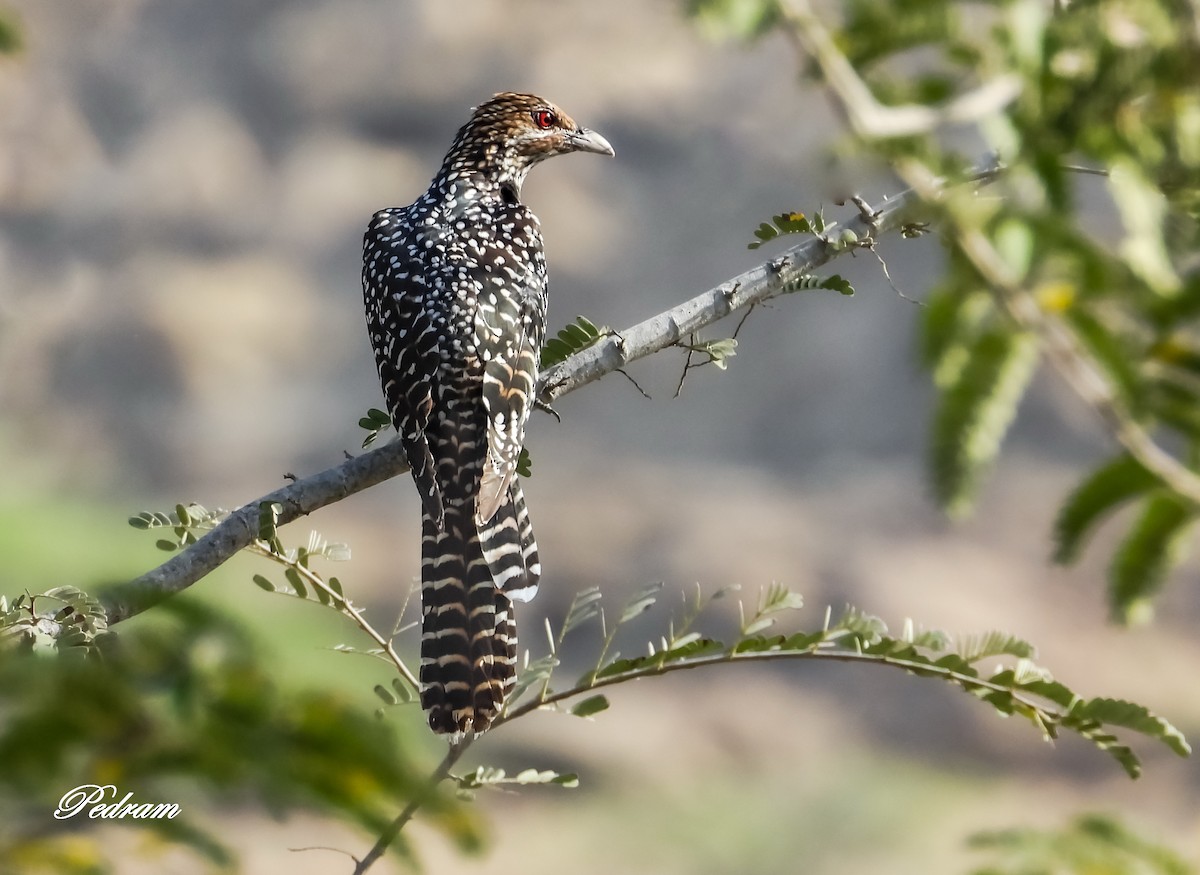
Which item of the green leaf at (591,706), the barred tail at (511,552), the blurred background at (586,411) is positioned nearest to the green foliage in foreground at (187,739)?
the green leaf at (591,706)

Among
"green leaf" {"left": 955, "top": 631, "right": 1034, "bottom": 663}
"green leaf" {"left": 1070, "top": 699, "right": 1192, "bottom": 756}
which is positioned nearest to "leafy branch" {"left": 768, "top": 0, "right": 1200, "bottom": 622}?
"green leaf" {"left": 1070, "top": 699, "right": 1192, "bottom": 756}

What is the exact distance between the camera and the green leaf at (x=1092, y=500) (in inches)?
64.3

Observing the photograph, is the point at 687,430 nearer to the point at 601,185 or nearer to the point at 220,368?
the point at 601,185

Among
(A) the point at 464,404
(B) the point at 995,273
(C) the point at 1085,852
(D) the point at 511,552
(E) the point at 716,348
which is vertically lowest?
(C) the point at 1085,852

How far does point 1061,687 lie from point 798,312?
20.0 meters

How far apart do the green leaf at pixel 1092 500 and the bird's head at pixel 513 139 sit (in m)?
4.94

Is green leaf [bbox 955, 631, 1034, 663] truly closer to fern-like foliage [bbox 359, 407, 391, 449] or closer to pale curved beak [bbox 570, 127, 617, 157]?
fern-like foliage [bbox 359, 407, 391, 449]

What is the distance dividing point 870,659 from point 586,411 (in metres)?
19.1

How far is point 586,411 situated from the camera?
22.3m

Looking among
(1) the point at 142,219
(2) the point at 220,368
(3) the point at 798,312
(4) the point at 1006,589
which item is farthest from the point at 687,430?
(1) the point at 142,219

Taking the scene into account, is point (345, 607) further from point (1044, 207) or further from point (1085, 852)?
point (1044, 207)

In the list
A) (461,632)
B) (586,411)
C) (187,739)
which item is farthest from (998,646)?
(586,411)

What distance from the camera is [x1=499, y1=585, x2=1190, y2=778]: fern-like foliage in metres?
2.92

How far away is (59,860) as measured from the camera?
1649 mm
